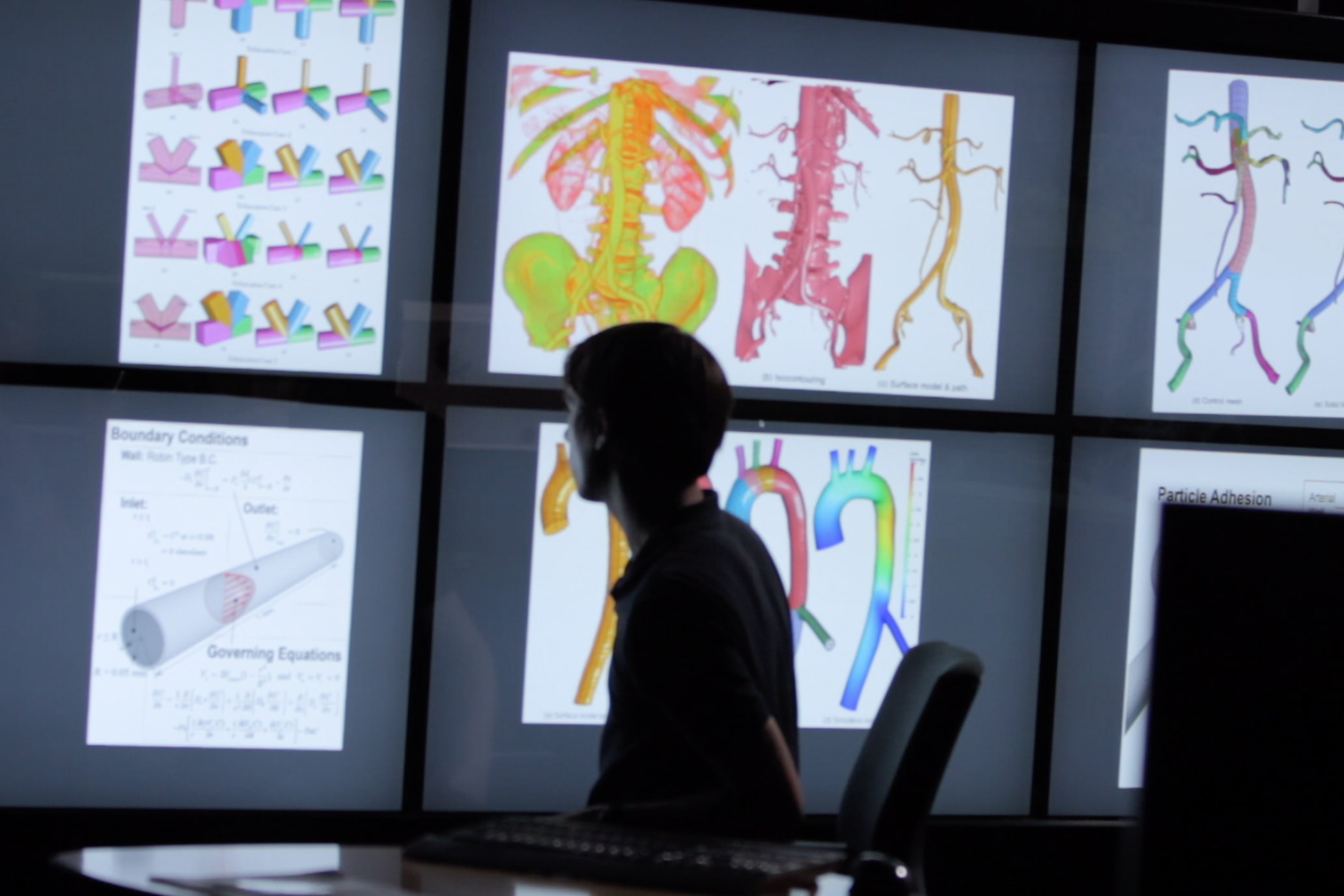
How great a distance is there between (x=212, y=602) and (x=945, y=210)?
185 cm

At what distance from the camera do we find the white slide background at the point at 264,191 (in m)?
2.82

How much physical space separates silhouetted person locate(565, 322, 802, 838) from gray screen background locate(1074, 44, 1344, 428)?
1.56 m

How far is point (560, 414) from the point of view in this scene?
117 inches

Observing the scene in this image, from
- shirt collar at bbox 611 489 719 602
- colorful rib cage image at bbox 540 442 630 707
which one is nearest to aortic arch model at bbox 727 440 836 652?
colorful rib cage image at bbox 540 442 630 707

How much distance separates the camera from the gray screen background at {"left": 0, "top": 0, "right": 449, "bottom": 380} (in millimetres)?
2775

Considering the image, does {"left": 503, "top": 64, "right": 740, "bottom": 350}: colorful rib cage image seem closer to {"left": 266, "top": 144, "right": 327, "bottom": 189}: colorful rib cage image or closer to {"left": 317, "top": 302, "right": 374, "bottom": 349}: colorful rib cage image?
{"left": 317, "top": 302, "right": 374, "bottom": 349}: colorful rib cage image

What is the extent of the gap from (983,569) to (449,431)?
4.20 ft

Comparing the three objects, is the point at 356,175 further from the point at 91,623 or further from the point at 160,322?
the point at 91,623

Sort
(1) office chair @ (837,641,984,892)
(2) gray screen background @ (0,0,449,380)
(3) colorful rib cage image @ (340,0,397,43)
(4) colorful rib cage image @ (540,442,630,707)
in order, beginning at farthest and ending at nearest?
(4) colorful rib cage image @ (540,442,630,707) < (3) colorful rib cage image @ (340,0,397,43) < (2) gray screen background @ (0,0,449,380) < (1) office chair @ (837,641,984,892)

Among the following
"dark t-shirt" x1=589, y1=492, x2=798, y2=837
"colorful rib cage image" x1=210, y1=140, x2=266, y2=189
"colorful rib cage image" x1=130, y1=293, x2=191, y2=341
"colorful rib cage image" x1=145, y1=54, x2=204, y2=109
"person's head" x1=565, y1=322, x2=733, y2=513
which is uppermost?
"colorful rib cage image" x1=145, y1=54, x2=204, y2=109

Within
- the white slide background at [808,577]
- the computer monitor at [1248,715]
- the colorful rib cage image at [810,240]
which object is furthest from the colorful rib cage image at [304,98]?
the computer monitor at [1248,715]

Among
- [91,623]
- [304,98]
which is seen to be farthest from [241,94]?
[91,623]

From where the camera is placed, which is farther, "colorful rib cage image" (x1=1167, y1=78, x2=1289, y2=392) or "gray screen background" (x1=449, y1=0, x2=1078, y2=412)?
"colorful rib cage image" (x1=1167, y1=78, x2=1289, y2=392)

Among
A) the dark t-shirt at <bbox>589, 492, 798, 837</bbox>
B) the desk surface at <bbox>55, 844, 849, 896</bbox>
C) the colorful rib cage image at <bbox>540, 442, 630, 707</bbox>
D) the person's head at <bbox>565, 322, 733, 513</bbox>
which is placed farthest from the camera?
the colorful rib cage image at <bbox>540, 442, 630, 707</bbox>
